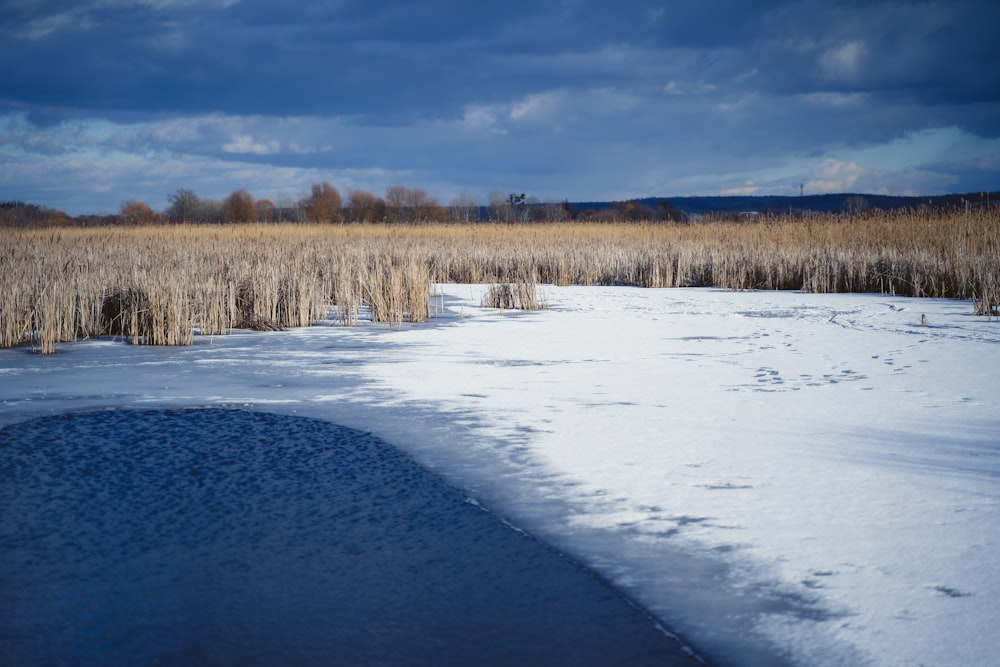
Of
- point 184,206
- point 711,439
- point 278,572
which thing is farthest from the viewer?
point 184,206

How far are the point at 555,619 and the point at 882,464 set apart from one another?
211 centimetres

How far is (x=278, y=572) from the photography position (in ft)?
9.41

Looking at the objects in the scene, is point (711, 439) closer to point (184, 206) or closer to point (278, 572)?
point (278, 572)

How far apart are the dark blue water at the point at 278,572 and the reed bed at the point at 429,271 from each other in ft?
16.0

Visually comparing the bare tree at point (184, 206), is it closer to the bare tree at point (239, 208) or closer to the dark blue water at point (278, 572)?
the bare tree at point (239, 208)

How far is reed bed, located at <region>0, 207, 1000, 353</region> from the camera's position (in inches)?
353

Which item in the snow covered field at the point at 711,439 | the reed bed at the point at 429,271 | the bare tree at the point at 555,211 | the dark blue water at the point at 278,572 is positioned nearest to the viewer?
the dark blue water at the point at 278,572

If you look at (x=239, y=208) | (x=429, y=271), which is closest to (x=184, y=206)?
(x=239, y=208)

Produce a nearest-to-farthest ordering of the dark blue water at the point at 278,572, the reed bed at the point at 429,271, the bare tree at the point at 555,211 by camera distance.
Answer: the dark blue water at the point at 278,572 → the reed bed at the point at 429,271 → the bare tree at the point at 555,211

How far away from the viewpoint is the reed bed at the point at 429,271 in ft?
29.5

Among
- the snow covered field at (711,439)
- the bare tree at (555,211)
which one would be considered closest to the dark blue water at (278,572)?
the snow covered field at (711,439)

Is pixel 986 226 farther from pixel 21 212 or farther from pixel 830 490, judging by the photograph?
pixel 21 212

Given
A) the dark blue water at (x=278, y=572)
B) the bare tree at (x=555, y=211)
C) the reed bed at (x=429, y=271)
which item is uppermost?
the bare tree at (x=555, y=211)

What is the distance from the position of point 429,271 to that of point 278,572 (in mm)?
13236
